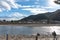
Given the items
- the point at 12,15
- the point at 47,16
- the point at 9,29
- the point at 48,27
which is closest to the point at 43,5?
the point at 47,16

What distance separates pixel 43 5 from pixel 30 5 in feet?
1.27

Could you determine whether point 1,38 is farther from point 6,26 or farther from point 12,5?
point 12,5

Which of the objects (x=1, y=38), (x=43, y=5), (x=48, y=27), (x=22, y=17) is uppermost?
(x=43, y=5)

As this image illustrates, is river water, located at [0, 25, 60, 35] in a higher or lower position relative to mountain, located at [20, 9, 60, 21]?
lower

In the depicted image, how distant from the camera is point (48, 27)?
14.6 ft

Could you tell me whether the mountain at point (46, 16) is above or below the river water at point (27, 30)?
above

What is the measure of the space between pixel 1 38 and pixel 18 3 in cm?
115

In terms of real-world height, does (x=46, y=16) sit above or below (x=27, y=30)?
above

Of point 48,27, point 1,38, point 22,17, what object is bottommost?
point 1,38

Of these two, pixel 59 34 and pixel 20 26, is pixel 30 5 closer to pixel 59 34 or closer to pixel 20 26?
pixel 20 26

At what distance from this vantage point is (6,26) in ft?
14.6

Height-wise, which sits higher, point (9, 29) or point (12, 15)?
point (12, 15)

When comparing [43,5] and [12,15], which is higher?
[43,5]

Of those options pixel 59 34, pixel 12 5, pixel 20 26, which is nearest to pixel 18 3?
pixel 12 5
